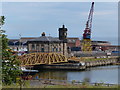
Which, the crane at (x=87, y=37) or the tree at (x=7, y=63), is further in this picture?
the crane at (x=87, y=37)

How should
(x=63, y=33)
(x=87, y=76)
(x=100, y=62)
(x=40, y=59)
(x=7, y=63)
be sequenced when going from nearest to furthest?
(x=7, y=63) → (x=87, y=76) → (x=40, y=59) → (x=100, y=62) → (x=63, y=33)

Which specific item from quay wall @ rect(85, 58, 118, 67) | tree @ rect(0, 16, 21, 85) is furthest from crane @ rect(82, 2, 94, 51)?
tree @ rect(0, 16, 21, 85)

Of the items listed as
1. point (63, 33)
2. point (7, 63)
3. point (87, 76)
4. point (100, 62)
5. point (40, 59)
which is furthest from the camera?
point (63, 33)

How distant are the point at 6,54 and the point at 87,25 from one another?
41.8 m

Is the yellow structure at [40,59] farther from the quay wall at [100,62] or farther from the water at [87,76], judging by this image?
the quay wall at [100,62]

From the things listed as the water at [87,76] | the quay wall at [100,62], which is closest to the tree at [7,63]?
the water at [87,76]

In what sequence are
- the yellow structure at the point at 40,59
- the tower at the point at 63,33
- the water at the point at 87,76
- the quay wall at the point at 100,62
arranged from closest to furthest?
1. the water at the point at 87,76
2. the yellow structure at the point at 40,59
3. the quay wall at the point at 100,62
4. the tower at the point at 63,33

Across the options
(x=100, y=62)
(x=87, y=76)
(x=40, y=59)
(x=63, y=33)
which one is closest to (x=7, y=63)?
(x=87, y=76)

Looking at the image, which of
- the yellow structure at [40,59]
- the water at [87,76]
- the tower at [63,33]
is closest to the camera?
the water at [87,76]

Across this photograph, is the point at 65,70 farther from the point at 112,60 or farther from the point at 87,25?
the point at 87,25

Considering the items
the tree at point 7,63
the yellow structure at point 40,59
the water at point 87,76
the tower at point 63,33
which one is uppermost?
the tower at point 63,33

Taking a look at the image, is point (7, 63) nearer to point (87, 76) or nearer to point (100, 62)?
point (87, 76)

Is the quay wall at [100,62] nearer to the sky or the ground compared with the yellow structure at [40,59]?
nearer to the ground

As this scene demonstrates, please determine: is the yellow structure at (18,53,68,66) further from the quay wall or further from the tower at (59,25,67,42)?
the tower at (59,25,67,42)
